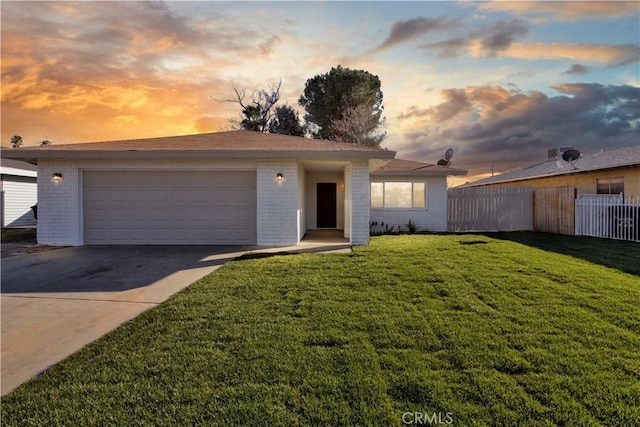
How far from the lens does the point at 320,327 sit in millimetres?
3816

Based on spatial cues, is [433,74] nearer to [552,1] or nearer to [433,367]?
[552,1]

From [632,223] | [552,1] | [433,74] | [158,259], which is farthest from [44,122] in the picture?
[632,223]

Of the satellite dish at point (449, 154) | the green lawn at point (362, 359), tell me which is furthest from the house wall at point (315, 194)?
the green lawn at point (362, 359)

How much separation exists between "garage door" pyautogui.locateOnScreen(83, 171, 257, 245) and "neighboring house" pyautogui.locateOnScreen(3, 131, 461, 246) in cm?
3

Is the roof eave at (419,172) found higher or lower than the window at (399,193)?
higher

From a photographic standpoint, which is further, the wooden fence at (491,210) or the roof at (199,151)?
the wooden fence at (491,210)

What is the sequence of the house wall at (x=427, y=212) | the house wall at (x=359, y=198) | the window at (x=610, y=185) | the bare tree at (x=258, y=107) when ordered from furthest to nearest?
the bare tree at (x=258, y=107), the house wall at (x=427, y=212), the window at (x=610, y=185), the house wall at (x=359, y=198)

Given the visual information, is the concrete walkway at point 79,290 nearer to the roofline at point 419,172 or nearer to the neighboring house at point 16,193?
the roofline at point 419,172

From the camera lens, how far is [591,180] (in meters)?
15.5

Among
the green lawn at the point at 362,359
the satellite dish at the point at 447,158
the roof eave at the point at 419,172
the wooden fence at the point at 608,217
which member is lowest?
the green lawn at the point at 362,359

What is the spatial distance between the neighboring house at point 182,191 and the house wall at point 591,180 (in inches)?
412

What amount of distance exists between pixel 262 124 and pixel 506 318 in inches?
1002

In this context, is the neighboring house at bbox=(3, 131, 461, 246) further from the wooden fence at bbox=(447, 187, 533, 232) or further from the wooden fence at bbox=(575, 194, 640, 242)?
the wooden fence at bbox=(575, 194, 640, 242)

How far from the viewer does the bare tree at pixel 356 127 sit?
25688mm
